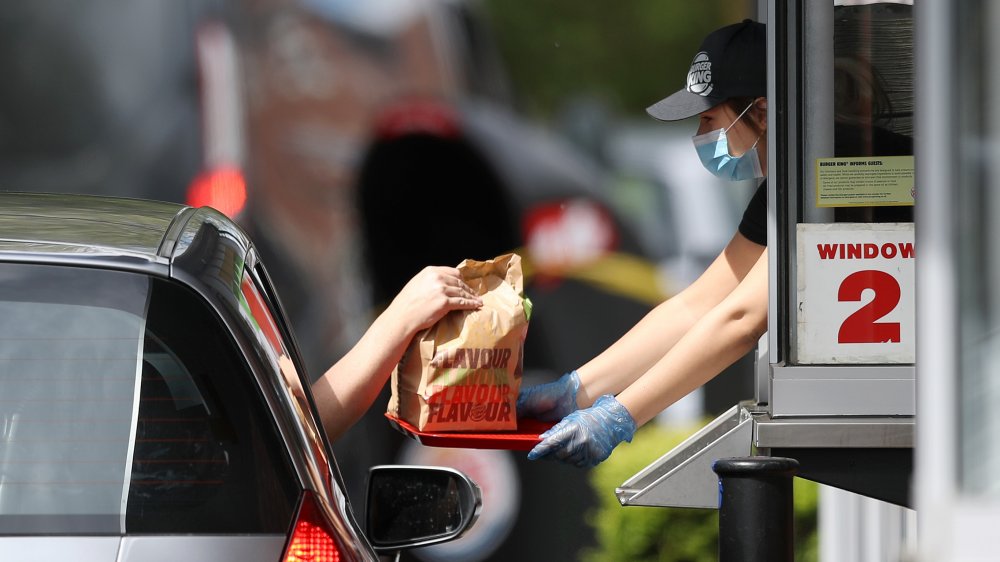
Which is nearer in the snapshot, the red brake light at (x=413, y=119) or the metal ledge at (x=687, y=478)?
the metal ledge at (x=687, y=478)

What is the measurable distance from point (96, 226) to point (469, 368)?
148 centimetres

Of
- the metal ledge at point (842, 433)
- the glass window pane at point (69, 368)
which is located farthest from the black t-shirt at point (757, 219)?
the glass window pane at point (69, 368)

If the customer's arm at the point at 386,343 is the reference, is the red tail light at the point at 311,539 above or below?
below

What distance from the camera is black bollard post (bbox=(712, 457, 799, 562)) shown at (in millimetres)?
3160

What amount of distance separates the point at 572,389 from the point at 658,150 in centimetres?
246

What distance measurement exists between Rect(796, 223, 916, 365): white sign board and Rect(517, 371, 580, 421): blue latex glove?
77 cm

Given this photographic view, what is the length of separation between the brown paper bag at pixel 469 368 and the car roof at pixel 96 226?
97cm

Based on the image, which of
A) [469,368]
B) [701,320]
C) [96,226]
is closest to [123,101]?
[469,368]

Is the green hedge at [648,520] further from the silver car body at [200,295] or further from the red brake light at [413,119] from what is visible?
the silver car body at [200,295]

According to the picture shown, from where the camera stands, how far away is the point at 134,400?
206 centimetres

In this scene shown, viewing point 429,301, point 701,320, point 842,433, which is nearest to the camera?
point 842,433

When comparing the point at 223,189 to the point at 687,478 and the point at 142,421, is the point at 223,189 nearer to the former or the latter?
the point at 687,478

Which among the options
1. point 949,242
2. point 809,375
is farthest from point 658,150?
point 949,242

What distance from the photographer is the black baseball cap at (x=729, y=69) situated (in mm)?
3910
